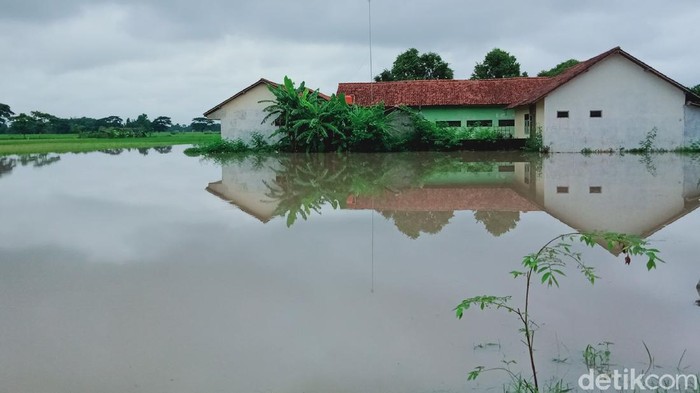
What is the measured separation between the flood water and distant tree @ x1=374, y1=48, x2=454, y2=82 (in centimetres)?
3581

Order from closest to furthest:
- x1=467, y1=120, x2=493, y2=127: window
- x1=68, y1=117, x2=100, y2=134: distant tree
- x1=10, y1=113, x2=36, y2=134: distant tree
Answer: x1=467, y1=120, x2=493, y2=127: window < x1=10, y1=113, x2=36, y2=134: distant tree < x1=68, y1=117, x2=100, y2=134: distant tree

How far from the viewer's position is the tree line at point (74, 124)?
217 feet

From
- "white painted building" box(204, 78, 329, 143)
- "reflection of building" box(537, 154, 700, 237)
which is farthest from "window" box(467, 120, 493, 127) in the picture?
"reflection of building" box(537, 154, 700, 237)

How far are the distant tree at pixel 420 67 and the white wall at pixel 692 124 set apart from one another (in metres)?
23.5

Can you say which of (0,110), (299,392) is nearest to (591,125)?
(299,392)

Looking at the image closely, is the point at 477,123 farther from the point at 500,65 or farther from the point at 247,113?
the point at 500,65

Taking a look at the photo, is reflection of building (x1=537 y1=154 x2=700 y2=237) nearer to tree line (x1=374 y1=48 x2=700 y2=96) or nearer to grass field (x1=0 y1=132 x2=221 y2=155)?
grass field (x1=0 y1=132 x2=221 y2=155)

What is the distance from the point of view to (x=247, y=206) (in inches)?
426

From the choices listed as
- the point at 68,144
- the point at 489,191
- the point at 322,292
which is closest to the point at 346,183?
the point at 489,191

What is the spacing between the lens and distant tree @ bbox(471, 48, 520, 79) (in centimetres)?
4478

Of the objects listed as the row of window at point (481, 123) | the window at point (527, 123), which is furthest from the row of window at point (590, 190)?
the row of window at point (481, 123)

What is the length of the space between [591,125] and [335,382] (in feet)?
77.6

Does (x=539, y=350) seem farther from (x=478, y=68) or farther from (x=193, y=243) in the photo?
(x=478, y=68)
